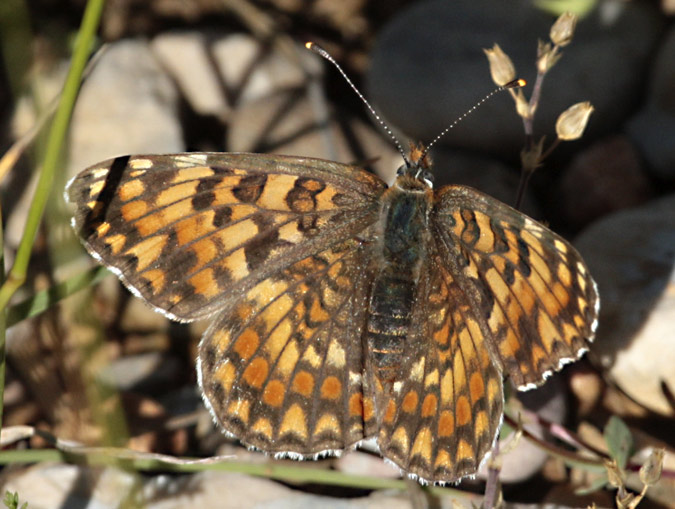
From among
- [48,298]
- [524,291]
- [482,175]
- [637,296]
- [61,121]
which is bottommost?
[637,296]

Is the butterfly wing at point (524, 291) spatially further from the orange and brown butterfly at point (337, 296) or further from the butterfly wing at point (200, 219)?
the butterfly wing at point (200, 219)

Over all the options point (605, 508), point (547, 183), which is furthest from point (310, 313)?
point (547, 183)

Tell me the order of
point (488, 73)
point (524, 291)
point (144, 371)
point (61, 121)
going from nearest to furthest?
1. point (61, 121)
2. point (524, 291)
3. point (144, 371)
4. point (488, 73)

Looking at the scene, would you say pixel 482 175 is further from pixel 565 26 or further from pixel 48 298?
pixel 48 298

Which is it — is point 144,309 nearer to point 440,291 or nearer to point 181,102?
point 181,102

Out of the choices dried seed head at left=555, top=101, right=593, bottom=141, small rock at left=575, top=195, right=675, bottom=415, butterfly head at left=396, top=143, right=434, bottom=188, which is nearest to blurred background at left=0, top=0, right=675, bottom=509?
small rock at left=575, top=195, right=675, bottom=415

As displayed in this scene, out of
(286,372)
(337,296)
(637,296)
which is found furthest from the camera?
(637,296)

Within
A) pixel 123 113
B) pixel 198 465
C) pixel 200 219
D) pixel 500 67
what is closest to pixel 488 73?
pixel 500 67
